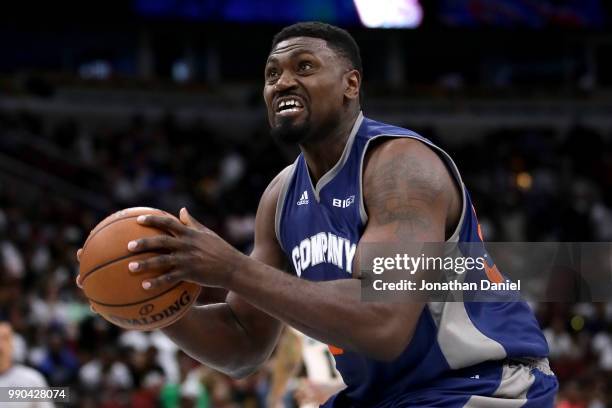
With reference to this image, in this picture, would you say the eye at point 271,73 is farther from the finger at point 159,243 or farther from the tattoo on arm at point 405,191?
the finger at point 159,243

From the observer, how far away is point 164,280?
2.90 meters

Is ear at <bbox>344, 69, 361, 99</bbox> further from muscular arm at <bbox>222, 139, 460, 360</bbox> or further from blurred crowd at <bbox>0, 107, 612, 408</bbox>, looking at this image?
blurred crowd at <bbox>0, 107, 612, 408</bbox>

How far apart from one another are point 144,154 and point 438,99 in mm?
6949

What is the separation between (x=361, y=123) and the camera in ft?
11.9

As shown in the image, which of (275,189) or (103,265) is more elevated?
(275,189)

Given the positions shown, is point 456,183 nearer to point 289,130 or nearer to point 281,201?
point 289,130

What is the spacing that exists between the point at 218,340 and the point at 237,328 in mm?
104

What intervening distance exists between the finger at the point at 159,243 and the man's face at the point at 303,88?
2.33 feet

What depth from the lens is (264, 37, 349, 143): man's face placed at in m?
3.46

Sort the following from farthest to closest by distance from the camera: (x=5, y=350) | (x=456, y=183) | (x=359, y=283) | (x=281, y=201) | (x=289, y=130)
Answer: (x=5, y=350) < (x=281, y=201) < (x=289, y=130) < (x=456, y=183) < (x=359, y=283)

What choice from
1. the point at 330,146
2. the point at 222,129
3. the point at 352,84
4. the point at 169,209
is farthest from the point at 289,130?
the point at 222,129

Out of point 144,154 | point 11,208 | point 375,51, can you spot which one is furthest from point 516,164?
point 11,208

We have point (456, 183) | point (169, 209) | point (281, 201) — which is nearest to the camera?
point (456, 183)

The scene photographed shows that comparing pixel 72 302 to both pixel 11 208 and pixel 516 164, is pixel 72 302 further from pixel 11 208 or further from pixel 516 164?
pixel 516 164
